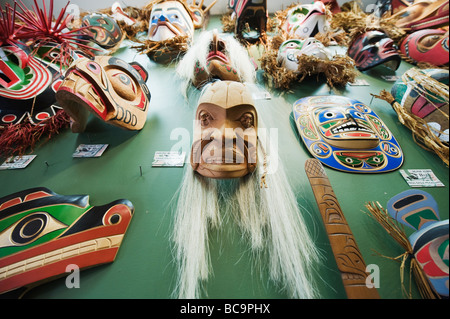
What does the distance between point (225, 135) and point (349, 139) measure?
700mm

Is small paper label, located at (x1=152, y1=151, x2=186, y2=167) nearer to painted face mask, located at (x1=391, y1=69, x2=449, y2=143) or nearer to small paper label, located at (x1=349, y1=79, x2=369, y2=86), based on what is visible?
painted face mask, located at (x1=391, y1=69, x2=449, y2=143)

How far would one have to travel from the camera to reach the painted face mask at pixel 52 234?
2.52ft

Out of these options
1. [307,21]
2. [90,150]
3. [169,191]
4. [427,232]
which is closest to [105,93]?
[90,150]

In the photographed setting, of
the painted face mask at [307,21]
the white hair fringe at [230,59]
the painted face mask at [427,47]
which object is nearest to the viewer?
the painted face mask at [427,47]

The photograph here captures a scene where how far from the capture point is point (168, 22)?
223 centimetres

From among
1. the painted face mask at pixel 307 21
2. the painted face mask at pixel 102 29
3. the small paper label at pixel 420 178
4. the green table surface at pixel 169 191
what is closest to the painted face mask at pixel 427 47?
the green table surface at pixel 169 191

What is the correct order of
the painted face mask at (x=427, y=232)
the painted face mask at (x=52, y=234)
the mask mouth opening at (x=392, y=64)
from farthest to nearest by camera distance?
the mask mouth opening at (x=392, y=64) < the painted face mask at (x=52, y=234) < the painted face mask at (x=427, y=232)

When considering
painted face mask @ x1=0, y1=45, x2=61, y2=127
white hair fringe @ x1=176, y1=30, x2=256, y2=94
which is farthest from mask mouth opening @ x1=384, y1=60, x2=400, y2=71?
painted face mask @ x1=0, y1=45, x2=61, y2=127

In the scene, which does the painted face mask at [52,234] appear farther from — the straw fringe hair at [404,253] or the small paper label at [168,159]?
the straw fringe hair at [404,253]

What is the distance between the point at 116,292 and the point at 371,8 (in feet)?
12.8

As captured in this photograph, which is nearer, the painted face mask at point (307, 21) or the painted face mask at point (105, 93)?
the painted face mask at point (105, 93)

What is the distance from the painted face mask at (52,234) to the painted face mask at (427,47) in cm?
231

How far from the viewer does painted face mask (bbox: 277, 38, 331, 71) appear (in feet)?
5.58

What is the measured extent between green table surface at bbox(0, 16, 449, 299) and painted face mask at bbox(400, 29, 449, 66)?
0.41 meters
